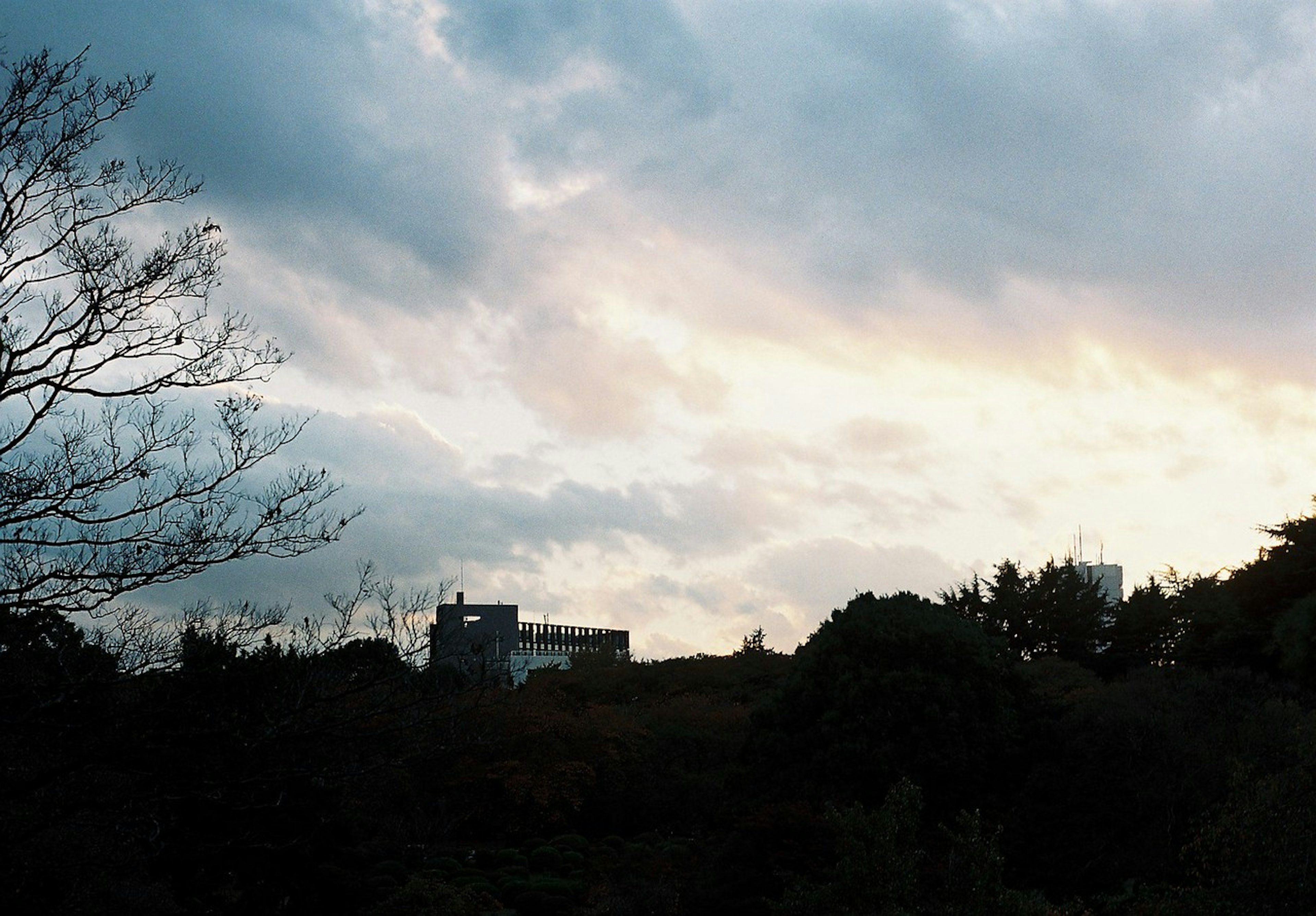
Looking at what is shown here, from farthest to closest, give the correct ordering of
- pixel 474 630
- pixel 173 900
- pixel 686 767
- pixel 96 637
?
pixel 474 630
pixel 686 767
pixel 173 900
pixel 96 637

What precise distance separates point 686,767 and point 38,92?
85.7 feet

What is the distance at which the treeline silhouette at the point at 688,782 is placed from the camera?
13094 mm

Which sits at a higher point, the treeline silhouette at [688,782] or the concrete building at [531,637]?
the concrete building at [531,637]

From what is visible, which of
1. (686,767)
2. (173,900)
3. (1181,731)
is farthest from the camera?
(686,767)

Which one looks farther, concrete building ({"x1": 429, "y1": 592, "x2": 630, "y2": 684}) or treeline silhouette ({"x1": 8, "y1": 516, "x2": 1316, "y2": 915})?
concrete building ({"x1": 429, "y1": 592, "x2": 630, "y2": 684})

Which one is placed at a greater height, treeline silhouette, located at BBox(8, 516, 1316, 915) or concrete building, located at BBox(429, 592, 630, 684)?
concrete building, located at BBox(429, 592, 630, 684)

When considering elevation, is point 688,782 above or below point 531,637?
below

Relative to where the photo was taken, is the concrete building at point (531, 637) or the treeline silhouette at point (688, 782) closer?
the treeline silhouette at point (688, 782)

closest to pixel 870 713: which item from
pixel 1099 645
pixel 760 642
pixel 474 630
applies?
pixel 1099 645

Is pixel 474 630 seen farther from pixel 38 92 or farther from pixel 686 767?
pixel 38 92

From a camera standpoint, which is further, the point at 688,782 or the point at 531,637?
the point at 531,637

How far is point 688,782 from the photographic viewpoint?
3158 cm

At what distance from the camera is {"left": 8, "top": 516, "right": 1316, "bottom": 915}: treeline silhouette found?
13094 mm

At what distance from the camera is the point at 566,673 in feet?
148
